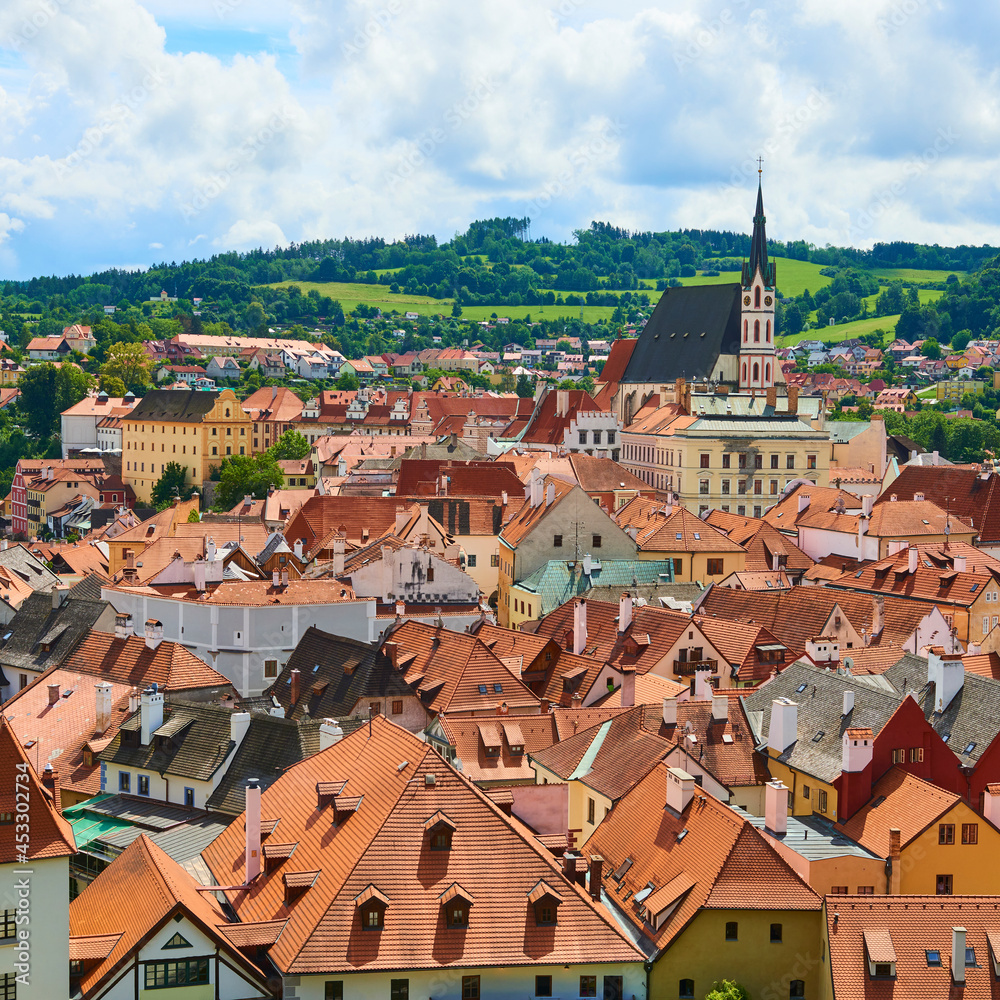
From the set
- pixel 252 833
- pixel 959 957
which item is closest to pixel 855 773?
pixel 959 957

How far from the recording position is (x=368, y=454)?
142m

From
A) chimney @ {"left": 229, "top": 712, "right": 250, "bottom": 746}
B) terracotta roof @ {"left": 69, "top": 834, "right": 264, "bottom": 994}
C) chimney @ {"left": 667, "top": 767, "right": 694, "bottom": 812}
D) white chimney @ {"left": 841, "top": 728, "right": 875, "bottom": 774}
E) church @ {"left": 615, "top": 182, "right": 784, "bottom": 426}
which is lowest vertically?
terracotta roof @ {"left": 69, "top": 834, "right": 264, "bottom": 994}

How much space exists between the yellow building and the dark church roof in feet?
136

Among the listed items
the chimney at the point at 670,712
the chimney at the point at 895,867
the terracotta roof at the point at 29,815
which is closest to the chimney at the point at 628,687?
the chimney at the point at 670,712

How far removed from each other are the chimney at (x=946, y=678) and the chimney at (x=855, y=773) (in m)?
6.11

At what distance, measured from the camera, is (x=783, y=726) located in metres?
44.4

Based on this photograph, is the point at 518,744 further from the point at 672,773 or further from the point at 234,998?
the point at 234,998

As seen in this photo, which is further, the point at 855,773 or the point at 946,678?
the point at 946,678

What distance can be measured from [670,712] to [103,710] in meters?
18.8

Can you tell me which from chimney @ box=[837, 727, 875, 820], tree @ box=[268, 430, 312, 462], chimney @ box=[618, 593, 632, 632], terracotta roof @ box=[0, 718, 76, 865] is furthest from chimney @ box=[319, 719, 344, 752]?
tree @ box=[268, 430, 312, 462]

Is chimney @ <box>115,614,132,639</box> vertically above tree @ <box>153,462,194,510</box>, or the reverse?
tree @ <box>153,462,194,510</box>

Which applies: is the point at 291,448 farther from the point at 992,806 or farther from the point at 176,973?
the point at 176,973

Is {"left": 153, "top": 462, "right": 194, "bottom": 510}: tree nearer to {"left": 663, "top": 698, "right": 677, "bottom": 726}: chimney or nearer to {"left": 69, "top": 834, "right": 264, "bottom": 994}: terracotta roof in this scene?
{"left": 663, "top": 698, "right": 677, "bottom": 726}: chimney

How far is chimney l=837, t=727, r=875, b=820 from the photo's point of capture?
40.4 meters
